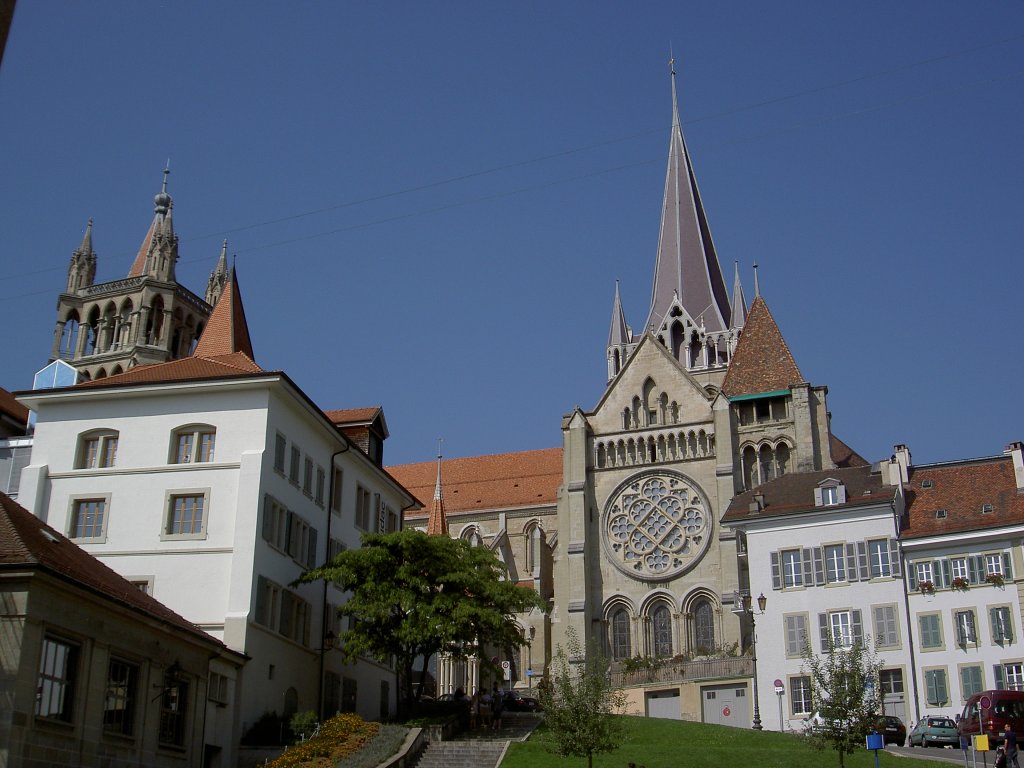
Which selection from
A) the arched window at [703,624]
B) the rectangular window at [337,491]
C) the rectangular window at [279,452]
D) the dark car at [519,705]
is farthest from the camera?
the arched window at [703,624]

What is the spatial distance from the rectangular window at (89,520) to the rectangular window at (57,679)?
1318 cm

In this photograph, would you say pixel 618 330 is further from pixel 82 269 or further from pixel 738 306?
pixel 82 269

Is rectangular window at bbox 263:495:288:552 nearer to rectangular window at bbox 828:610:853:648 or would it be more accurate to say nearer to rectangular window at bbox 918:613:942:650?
rectangular window at bbox 828:610:853:648

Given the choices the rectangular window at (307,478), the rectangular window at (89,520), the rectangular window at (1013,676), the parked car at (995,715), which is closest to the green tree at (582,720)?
the parked car at (995,715)

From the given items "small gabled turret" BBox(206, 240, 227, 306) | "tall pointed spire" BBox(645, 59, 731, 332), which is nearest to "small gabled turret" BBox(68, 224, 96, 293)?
"small gabled turret" BBox(206, 240, 227, 306)

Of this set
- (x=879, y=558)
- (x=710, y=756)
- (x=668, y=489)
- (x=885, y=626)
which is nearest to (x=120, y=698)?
(x=710, y=756)

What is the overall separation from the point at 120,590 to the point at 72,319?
76195 mm

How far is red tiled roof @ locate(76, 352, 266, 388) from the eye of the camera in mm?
41656

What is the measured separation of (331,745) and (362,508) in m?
17.4

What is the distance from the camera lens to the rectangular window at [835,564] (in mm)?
51031

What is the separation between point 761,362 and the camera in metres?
77.8

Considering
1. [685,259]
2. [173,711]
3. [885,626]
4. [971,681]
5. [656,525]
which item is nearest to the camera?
[173,711]

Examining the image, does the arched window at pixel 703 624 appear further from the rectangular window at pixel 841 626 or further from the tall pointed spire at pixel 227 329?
the tall pointed spire at pixel 227 329

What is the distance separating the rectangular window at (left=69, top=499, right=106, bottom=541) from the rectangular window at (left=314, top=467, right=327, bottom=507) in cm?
764
